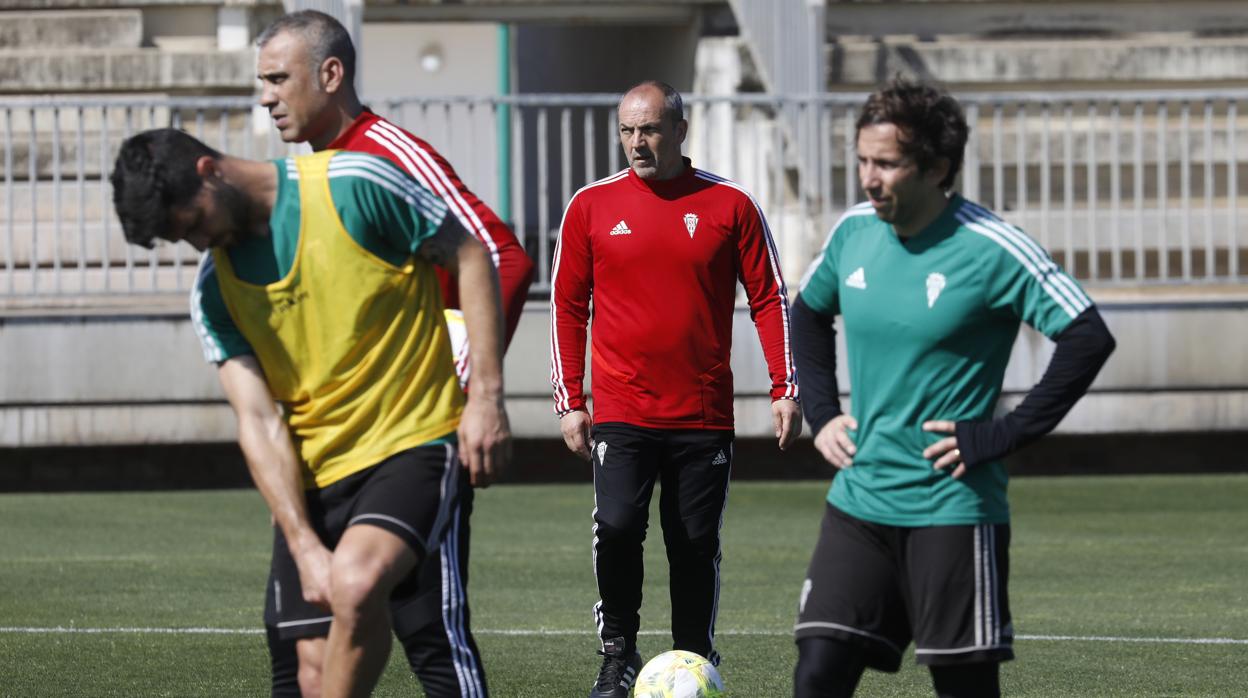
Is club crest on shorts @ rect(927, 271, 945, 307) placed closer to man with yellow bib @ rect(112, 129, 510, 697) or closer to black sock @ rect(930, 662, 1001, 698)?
black sock @ rect(930, 662, 1001, 698)

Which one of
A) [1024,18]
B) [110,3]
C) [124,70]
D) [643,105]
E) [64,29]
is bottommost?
[643,105]

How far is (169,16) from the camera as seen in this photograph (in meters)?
17.7

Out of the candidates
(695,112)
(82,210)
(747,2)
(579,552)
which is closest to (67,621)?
(579,552)

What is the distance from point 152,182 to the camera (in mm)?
4234

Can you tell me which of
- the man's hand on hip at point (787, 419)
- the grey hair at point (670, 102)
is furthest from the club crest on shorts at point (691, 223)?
the man's hand on hip at point (787, 419)

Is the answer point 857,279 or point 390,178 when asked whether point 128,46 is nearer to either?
point 390,178

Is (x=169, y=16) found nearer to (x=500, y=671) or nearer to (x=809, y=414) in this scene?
(x=500, y=671)

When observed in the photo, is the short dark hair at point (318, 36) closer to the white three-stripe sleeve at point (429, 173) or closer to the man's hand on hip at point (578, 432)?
the white three-stripe sleeve at point (429, 173)

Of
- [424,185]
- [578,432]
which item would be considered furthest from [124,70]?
[424,185]

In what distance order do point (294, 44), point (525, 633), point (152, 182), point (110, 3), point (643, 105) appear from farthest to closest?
point (110, 3), point (525, 633), point (643, 105), point (294, 44), point (152, 182)

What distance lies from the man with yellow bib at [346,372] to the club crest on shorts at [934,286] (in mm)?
1001

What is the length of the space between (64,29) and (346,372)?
1367 centimetres

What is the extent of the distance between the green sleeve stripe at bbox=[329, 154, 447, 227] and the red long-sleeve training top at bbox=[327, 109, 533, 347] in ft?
0.92

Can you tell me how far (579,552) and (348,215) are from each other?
6.45m
